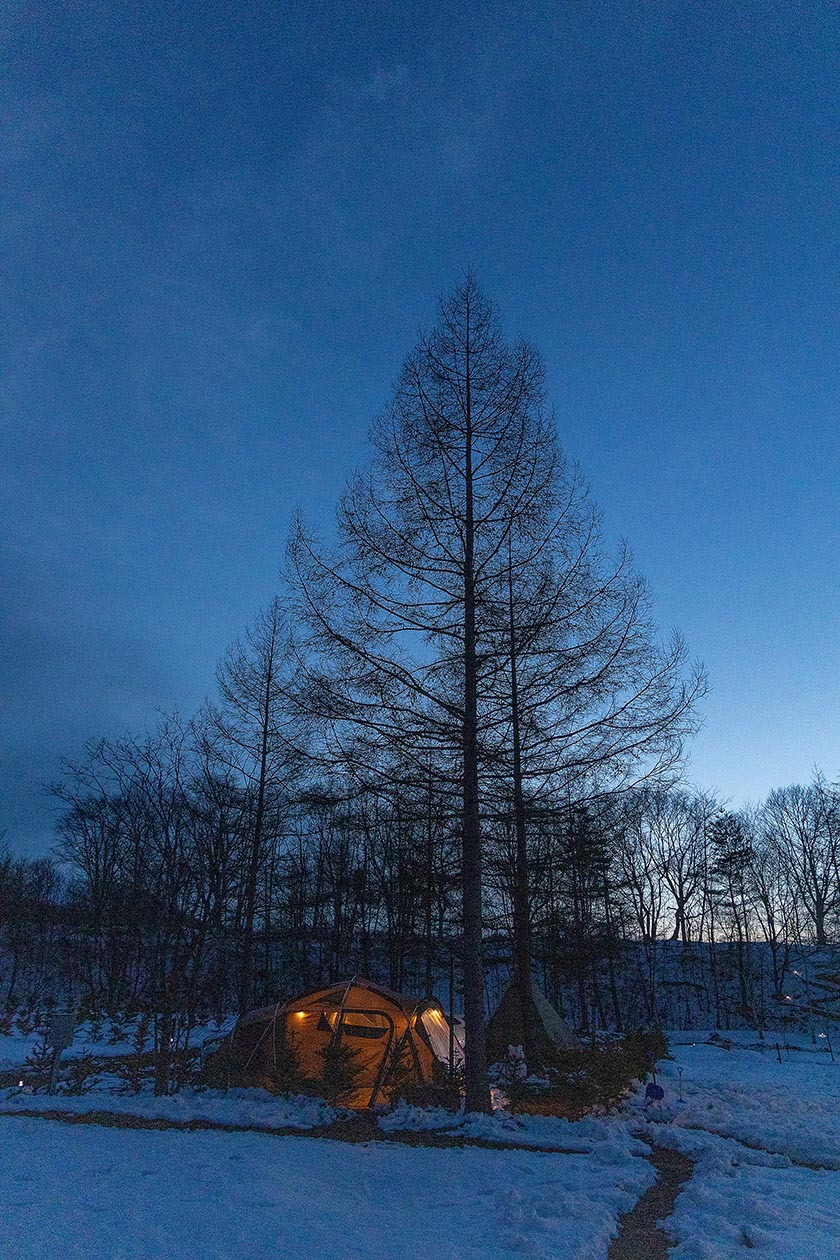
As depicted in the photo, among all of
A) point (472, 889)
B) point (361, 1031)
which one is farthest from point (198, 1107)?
point (472, 889)

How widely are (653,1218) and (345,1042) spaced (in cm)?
706

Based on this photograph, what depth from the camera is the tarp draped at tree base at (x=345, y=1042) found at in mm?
10602

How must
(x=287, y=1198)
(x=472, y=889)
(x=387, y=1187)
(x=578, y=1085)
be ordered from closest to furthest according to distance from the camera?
(x=287, y=1198) < (x=387, y=1187) < (x=472, y=889) < (x=578, y=1085)

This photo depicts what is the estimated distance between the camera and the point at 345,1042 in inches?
444

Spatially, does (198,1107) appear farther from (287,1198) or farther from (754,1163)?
(754,1163)

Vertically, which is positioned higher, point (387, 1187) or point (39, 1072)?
point (387, 1187)

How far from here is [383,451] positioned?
386 inches

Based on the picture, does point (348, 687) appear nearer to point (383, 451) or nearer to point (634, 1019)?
point (383, 451)

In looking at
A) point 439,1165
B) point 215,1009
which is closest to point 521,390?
point 439,1165

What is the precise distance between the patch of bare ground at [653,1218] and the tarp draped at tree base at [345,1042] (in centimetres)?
458

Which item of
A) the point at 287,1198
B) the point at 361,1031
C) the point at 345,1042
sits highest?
the point at 287,1198

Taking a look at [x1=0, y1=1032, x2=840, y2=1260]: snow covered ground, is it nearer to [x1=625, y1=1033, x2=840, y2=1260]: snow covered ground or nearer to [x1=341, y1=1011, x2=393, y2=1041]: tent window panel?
[x1=625, y1=1033, x2=840, y2=1260]: snow covered ground

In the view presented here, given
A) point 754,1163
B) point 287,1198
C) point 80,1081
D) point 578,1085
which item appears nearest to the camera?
point 287,1198

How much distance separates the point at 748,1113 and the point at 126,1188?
30.0ft
